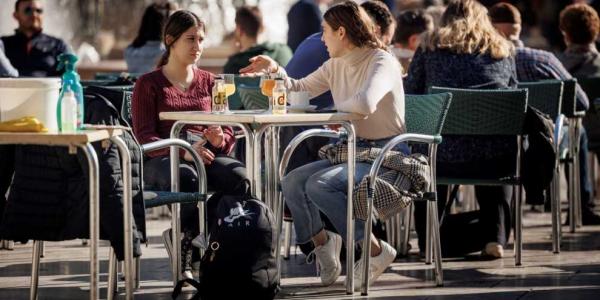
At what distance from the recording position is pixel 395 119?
7.59 m

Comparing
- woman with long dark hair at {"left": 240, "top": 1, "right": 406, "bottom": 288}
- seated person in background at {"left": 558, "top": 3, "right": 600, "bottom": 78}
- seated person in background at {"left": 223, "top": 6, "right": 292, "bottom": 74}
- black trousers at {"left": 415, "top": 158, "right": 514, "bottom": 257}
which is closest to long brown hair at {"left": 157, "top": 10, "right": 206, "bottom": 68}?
woman with long dark hair at {"left": 240, "top": 1, "right": 406, "bottom": 288}

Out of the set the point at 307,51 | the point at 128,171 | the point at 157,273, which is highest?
the point at 307,51

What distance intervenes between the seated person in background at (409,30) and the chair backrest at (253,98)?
1.88 meters

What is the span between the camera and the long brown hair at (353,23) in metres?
7.60

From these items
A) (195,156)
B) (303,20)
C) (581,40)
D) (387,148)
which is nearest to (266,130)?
(195,156)

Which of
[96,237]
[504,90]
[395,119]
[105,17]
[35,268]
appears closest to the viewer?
[96,237]

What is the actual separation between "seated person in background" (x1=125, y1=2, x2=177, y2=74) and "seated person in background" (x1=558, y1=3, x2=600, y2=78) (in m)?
2.84

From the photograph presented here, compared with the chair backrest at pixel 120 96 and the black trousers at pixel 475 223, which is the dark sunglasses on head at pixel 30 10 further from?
the black trousers at pixel 475 223

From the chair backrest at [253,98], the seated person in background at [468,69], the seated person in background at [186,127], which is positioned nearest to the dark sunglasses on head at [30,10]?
the chair backrest at [253,98]

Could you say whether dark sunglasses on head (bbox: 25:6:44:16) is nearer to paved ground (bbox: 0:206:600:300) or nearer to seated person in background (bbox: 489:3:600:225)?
paved ground (bbox: 0:206:600:300)

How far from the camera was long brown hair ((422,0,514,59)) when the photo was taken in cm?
854

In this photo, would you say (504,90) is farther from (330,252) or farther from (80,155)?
(80,155)

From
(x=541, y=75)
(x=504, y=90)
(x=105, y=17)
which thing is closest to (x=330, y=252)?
(x=504, y=90)

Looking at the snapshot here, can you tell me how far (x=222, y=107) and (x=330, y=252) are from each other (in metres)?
0.91
